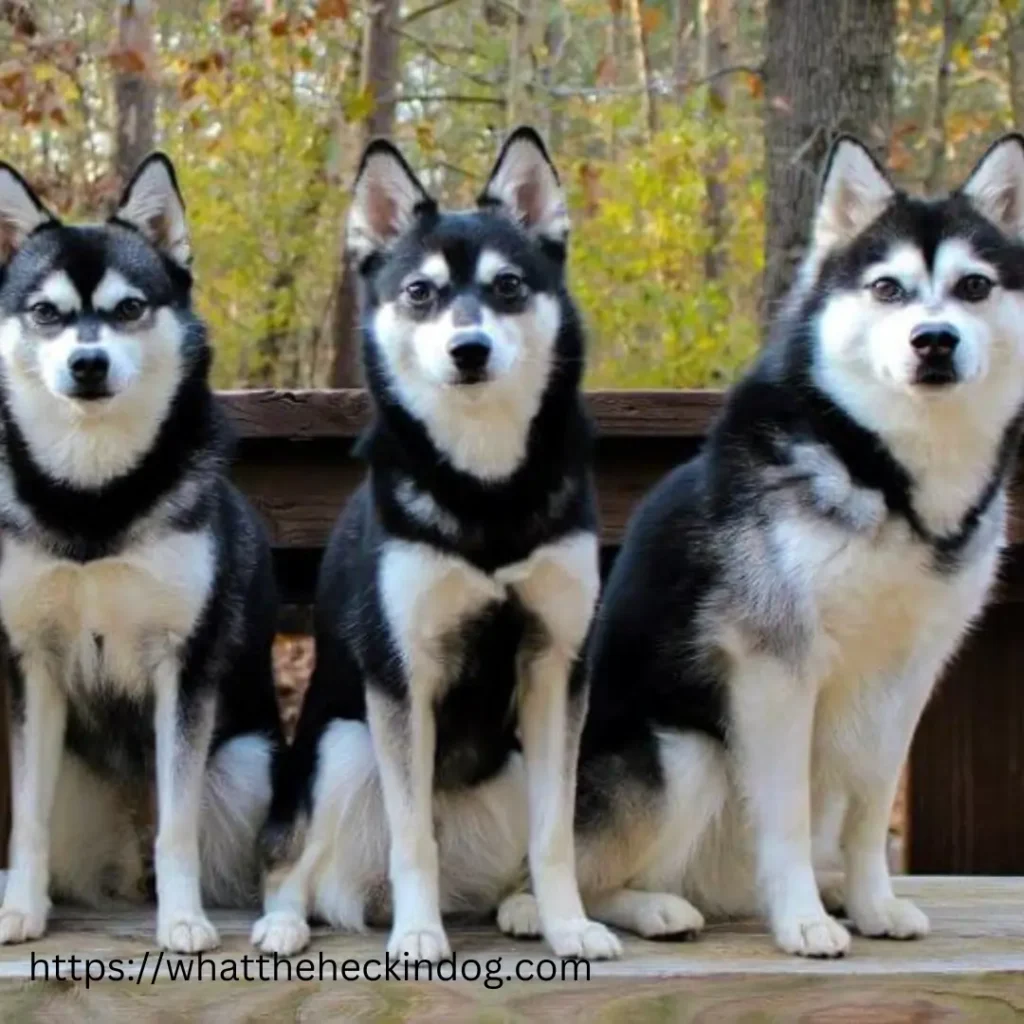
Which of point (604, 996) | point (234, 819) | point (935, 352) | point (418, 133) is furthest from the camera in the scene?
point (418, 133)

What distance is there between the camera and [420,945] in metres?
2.63

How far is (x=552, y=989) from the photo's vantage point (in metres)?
2.55

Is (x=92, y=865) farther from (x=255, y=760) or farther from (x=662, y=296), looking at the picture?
(x=662, y=296)

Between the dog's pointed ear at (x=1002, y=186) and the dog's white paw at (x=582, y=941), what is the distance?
5.32 feet

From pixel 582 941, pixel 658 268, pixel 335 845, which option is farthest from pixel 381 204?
pixel 658 268

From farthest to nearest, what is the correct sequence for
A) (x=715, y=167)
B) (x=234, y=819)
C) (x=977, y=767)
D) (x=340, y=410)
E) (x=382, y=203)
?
(x=715, y=167) < (x=977, y=767) < (x=340, y=410) < (x=234, y=819) < (x=382, y=203)

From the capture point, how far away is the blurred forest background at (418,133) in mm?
6250

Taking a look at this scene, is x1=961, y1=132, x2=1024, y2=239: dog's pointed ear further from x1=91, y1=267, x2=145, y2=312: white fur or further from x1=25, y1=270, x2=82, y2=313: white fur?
x1=25, y1=270, x2=82, y2=313: white fur

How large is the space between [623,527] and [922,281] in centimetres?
129

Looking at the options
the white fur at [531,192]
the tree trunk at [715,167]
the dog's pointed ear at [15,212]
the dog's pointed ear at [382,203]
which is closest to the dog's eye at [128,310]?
the dog's pointed ear at [15,212]

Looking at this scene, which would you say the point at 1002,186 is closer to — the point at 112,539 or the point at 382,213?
the point at 382,213

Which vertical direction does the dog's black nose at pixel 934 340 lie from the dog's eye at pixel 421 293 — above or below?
below

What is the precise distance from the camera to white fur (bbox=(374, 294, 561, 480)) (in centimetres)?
275

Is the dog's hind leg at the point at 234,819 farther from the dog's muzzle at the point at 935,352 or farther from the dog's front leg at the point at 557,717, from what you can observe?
the dog's muzzle at the point at 935,352
